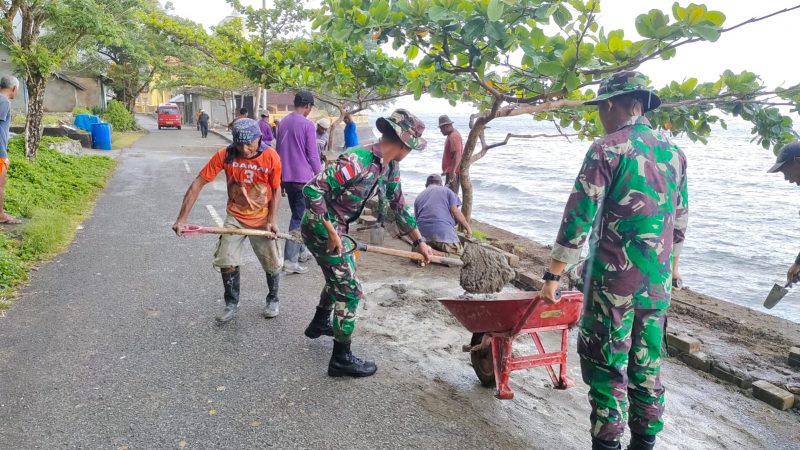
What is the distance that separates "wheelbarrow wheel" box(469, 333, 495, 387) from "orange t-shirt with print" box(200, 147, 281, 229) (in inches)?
83.1

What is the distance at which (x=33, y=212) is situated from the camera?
7957mm

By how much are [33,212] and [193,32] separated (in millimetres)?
7785

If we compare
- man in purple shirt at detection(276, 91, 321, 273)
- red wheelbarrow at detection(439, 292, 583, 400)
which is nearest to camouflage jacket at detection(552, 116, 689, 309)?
red wheelbarrow at detection(439, 292, 583, 400)

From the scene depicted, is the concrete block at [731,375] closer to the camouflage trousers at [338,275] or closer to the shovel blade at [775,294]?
the shovel blade at [775,294]

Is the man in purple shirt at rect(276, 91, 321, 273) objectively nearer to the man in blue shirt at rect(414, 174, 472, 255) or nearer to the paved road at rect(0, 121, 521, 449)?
the paved road at rect(0, 121, 521, 449)

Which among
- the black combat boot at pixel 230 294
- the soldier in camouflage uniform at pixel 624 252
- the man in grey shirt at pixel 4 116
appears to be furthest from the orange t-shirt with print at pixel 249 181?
the man in grey shirt at pixel 4 116

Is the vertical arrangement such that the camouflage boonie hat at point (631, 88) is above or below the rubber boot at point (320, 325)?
above

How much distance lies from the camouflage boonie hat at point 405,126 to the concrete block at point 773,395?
128 inches

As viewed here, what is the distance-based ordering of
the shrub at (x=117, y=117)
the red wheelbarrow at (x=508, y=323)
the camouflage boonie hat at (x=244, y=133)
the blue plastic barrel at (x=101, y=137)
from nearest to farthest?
1. the red wheelbarrow at (x=508, y=323)
2. the camouflage boonie hat at (x=244, y=133)
3. the blue plastic barrel at (x=101, y=137)
4. the shrub at (x=117, y=117)

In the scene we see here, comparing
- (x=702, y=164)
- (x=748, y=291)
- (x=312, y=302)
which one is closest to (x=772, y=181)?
(x=702, y=164)

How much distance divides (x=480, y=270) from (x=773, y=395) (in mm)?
2381

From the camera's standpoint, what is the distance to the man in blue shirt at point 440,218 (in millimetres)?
6948

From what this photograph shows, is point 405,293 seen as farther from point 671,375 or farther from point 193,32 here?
point 193,32

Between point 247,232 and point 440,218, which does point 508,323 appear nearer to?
point 247,232
